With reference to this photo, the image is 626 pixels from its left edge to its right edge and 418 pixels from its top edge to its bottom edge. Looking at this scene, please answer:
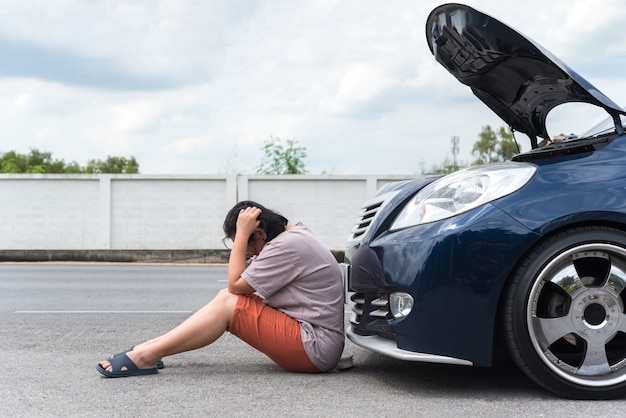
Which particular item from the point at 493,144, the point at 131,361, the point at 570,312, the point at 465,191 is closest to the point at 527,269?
→ the point at 570,312

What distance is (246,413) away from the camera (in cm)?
328

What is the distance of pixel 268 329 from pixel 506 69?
6.44ft

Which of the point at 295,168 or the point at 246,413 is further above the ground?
the point at 295,168

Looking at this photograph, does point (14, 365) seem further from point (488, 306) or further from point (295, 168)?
point (295, 168)

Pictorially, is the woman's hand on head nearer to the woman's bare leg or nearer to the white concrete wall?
the woman's bare leg

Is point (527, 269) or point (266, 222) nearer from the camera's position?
point (527, 269)

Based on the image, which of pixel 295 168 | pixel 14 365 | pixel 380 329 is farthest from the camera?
pixel 295 168

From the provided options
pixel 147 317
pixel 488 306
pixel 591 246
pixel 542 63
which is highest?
pixel 542 63

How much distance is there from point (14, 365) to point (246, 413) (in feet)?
6.18

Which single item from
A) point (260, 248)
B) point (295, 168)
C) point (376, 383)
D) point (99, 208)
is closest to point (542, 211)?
point (376, 383)

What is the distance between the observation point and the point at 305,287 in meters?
4.02

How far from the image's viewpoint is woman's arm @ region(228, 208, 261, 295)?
12.9 ft

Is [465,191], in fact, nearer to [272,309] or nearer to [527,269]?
[527,269]

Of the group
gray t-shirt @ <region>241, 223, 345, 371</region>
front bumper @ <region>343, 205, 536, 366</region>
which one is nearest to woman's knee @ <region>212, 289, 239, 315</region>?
gray t-shirt @ <region>241, 223, 345, 371</region>
